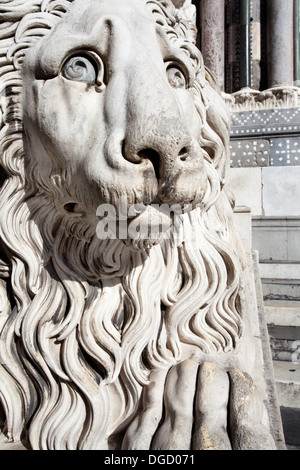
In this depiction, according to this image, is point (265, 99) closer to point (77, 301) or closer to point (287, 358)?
point (287, 358)

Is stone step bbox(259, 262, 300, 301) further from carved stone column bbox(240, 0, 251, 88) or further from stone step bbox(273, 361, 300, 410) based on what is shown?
carved stone column bbox(240, 0, 251, 88)

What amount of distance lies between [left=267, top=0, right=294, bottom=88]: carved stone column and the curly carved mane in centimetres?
435

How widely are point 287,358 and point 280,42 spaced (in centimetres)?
449

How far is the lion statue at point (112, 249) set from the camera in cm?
112

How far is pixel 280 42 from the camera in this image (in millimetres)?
5457

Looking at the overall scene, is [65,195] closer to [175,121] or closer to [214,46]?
[175,121]

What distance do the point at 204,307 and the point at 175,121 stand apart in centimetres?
66

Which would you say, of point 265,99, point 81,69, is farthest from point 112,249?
point 265,99

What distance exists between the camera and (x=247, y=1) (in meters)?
5.59

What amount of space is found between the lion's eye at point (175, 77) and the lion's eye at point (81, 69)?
0.23 m

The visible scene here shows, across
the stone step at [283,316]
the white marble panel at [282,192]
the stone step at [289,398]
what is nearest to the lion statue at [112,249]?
the stone step at [289,398]

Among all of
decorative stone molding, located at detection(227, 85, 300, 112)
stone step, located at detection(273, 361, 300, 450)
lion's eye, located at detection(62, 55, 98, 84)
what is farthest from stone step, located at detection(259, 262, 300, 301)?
decorative stone molding, located at detection(227, 85, 300, 112)

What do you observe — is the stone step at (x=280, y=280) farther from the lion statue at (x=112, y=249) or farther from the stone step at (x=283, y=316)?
the lion statue at (x=112, y=249)
